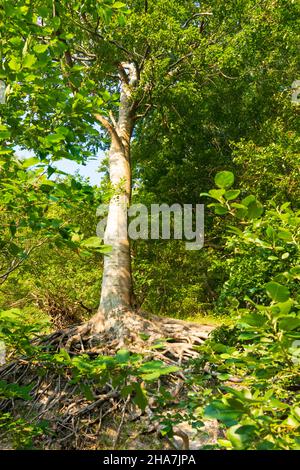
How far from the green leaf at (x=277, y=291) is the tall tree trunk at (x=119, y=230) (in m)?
4.94

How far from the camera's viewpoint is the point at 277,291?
956mm

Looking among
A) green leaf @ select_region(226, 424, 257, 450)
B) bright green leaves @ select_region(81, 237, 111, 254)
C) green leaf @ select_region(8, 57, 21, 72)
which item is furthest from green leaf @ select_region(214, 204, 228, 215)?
green leaf @ select_region(8, 57, 21, 72)

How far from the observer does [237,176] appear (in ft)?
40.1

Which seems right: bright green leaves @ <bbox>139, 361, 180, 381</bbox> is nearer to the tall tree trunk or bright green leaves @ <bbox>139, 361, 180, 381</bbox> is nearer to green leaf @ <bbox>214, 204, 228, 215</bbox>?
green leaf @ <bbox>214, 204, 228, 215</bbox>

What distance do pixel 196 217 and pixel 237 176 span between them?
1985mm

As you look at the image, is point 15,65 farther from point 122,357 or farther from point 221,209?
point 122,357

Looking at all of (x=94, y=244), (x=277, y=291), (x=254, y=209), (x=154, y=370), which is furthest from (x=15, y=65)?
(x=277, y=291)

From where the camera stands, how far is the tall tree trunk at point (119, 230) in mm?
7229

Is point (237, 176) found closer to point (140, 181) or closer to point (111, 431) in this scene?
point (140, 181)

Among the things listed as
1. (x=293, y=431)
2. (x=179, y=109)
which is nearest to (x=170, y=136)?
(x=179, y=109)

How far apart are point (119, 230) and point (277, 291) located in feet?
24.0

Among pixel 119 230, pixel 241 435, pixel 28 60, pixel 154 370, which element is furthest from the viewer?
pixel 119 230

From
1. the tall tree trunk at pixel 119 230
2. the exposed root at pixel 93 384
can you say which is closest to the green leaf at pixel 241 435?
the exposed root at pixel 93 384

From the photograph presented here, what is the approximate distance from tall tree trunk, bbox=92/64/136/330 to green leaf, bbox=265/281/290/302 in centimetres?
494
